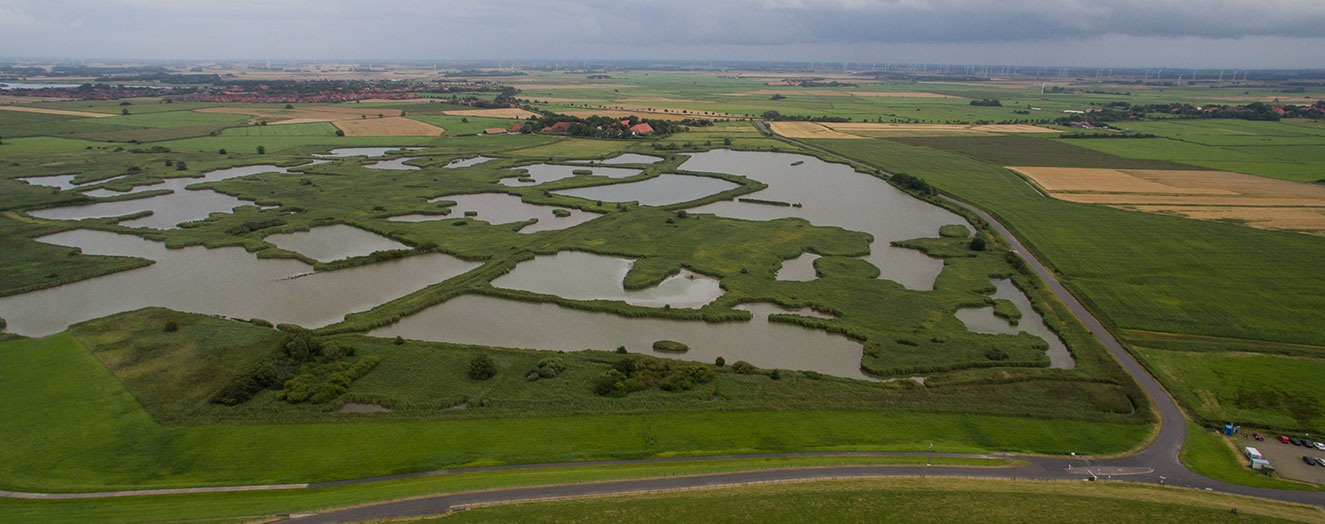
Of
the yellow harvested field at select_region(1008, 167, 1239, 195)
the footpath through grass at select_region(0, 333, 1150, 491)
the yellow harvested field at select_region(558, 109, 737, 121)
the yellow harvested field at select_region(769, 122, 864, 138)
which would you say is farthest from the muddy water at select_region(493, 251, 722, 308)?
the yellow harvested field at select_region(558, 109, 737, 121)

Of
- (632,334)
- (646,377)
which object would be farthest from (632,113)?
(646,377)

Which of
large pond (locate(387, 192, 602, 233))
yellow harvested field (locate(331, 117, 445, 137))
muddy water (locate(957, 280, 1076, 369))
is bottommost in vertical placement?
muddy water (locate(957, 280, 1076, 369))

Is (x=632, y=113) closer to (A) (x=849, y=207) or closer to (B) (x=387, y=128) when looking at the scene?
(B) (x=387, y=128)

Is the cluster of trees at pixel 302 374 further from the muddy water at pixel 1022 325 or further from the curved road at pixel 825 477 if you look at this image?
the muddy water at pixel 1022 325

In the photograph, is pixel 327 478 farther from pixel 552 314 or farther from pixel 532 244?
pixel 532 244

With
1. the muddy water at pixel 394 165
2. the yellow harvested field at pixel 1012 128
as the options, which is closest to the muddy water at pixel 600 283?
the muddy water at pixel 394 165

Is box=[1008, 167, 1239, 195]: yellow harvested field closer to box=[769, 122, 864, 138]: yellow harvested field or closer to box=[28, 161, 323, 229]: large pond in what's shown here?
box=[769, 122, 864, 138]: yellow harvested field

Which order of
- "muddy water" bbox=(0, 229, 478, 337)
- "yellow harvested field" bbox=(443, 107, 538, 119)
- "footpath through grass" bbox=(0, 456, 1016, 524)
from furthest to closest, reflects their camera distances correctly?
"yellow harvested field" bbox=(443, 107, 538, 119) → "muddy water" bbox=(0, 229, 478, 337) → "footpath through grass" bbox=(0, 456, 1016, 524)

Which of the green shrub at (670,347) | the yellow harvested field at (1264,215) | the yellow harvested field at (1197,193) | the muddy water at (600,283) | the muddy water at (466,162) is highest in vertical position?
the muddy water at (466,162)

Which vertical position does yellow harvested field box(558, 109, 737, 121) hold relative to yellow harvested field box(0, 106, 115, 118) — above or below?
above
